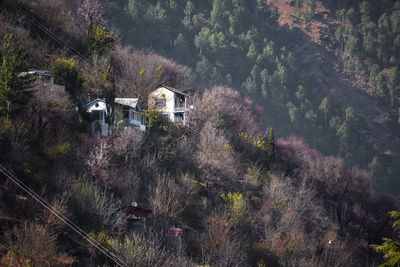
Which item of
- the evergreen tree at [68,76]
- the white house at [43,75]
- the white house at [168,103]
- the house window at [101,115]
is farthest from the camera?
the white house at [168,103]

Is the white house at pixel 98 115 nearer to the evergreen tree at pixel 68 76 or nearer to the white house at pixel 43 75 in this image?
the evergreen tree at pixel 68 76

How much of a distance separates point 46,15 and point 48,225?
41.3 meters

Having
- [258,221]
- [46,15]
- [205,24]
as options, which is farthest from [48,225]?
[205,24]

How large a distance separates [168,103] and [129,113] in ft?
46.0

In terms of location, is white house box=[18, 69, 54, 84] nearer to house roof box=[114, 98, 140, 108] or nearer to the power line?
house roof box=[114, 98, 140, 108]

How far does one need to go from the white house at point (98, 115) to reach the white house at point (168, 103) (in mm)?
17728

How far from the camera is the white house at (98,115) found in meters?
43.9

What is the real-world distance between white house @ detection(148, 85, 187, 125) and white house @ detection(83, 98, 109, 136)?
17.7 meters

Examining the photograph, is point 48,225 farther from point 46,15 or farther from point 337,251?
point 46,15

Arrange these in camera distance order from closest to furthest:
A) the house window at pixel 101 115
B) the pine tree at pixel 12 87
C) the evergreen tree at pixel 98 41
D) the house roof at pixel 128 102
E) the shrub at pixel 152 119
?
the pine tree at pixel 12 87
the house window at pixel 101 115
the house roof at pixel 128 102
the shrub at pixel 152 119
the evergreen tree at pixel 98 41

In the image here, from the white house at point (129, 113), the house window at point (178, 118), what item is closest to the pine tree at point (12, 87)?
the white house at point (129, 113)

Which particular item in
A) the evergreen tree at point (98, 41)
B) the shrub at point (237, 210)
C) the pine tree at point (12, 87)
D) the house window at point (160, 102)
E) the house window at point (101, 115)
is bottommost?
the shrub at point (237, 210)

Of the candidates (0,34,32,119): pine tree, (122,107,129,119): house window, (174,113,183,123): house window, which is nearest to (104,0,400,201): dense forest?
(174,113,183,123): house window

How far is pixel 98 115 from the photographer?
44.3 meters
